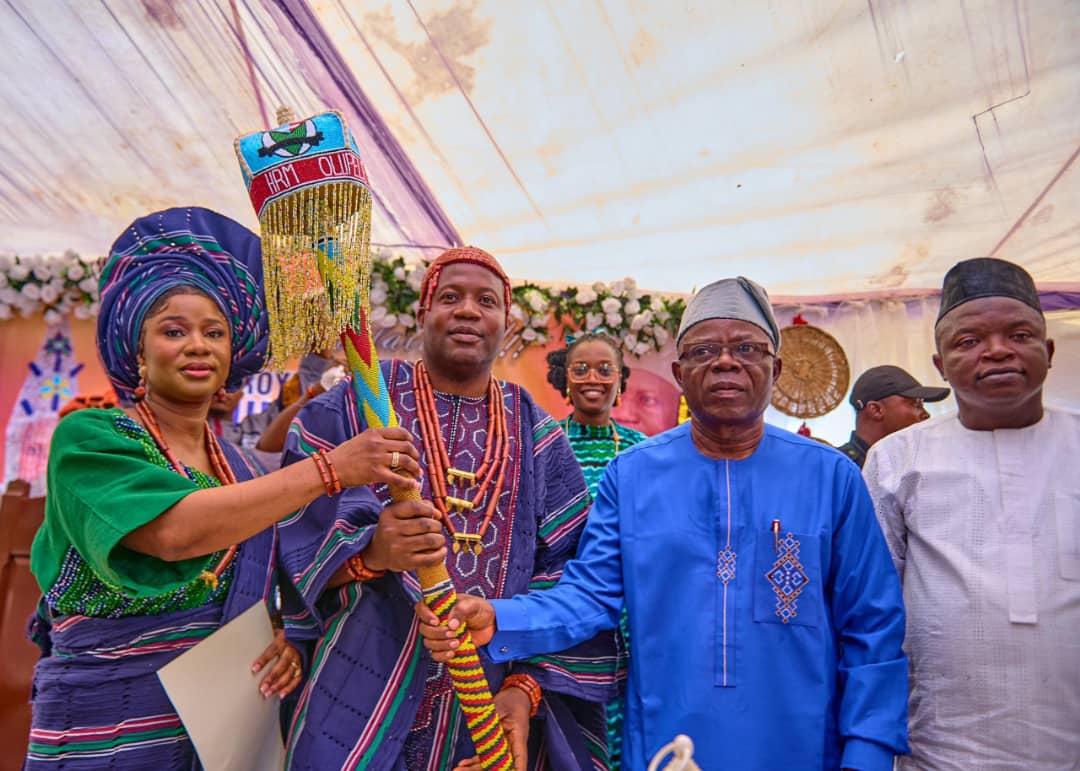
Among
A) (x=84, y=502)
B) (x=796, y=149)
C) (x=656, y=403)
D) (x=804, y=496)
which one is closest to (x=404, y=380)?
(x=84, y=502)

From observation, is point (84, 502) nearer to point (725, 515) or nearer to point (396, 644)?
point (396, 644)

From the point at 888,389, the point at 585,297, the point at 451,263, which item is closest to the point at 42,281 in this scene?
the point at 585,297

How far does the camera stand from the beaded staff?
1.82 metres

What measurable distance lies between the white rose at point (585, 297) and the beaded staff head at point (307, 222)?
183 inches

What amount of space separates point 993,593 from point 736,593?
763 mm

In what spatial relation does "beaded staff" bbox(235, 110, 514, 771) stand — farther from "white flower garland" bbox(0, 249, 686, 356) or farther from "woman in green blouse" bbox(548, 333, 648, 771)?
"white flower garland" bbox(0, 249, 686, 356)

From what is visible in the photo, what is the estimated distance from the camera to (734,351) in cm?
229

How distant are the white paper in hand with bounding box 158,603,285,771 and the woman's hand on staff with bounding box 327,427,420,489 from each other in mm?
614

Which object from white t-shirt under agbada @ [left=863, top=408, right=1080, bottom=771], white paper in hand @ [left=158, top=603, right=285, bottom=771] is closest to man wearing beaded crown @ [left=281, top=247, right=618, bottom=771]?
white paper in hand @ [left=158, top=603, right=285, bottom=771]

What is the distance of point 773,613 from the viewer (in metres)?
2.08

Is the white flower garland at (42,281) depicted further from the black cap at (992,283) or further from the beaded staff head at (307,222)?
the black cap at (992,283)

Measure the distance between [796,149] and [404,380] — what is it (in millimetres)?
3813

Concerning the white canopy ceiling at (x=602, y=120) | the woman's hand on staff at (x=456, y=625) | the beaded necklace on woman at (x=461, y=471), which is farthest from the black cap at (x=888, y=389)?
the woman's hand on staff at (x=456, y=625)

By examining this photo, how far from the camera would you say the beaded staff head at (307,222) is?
5.97 feet
